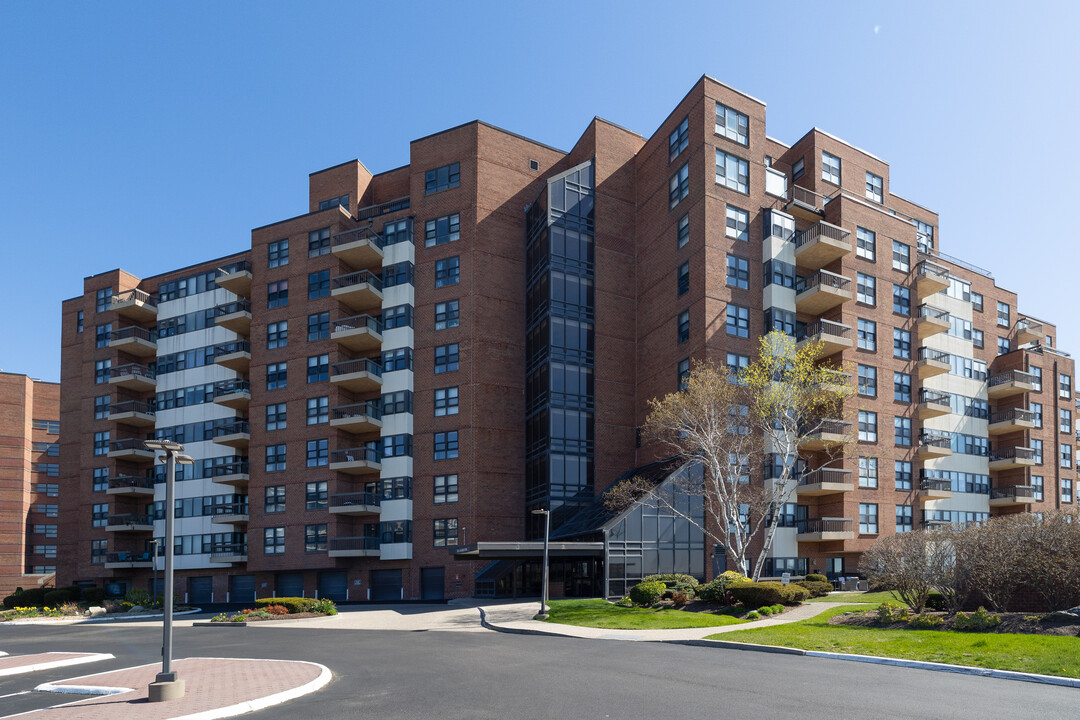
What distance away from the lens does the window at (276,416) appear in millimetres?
55062

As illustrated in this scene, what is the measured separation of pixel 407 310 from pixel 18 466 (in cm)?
4856

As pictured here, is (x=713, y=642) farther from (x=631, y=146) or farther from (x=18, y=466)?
(x=18, y=466)

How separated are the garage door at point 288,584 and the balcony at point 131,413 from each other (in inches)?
732

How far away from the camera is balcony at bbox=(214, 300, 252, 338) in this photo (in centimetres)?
5800

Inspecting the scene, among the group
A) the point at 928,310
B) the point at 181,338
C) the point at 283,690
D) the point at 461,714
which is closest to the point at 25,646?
the point at 283,690

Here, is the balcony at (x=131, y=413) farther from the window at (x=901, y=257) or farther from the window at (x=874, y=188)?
the window at (x=874, y=188)

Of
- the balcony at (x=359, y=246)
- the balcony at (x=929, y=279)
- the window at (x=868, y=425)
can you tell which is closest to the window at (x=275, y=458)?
the balcony at (x=359, y=246)

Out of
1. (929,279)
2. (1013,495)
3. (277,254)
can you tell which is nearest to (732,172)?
(929,279)

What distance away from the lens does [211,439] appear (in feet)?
196

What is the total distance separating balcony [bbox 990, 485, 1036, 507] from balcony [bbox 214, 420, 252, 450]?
52444mm

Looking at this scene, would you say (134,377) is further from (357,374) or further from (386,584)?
(386,584)

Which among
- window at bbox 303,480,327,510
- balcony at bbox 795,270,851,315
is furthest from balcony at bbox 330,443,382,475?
balcony at bbox 795,270,851,315

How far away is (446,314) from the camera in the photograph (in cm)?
5125

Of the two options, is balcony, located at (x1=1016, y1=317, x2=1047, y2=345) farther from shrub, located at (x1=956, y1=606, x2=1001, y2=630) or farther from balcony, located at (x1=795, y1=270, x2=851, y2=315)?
shrub, located at (x1=956, y1=606, x2=1001, y2=630)
